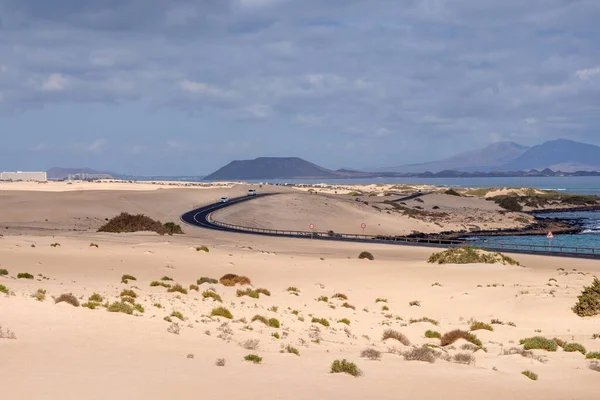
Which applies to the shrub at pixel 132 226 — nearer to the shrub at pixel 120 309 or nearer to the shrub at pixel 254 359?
the shrub at pixel 120 309

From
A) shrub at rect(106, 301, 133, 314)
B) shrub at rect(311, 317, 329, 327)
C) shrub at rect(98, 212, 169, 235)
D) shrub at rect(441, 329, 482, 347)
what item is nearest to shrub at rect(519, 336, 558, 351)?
shrub at rect(441, 329, 482, 347)

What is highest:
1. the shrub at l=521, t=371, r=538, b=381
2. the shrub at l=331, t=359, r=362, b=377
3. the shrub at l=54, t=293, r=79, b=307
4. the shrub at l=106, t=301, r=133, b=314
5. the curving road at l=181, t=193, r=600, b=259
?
the shrub at l=54, t=293, r=79, b=307

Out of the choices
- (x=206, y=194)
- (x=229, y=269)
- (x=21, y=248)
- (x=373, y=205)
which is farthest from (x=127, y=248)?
(x=206, y=194)

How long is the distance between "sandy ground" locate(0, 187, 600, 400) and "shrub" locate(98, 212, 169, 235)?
82.1 ft

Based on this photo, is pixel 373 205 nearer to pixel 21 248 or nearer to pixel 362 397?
pixel 21 248

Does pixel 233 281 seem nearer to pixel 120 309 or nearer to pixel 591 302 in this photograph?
pixel 120 309

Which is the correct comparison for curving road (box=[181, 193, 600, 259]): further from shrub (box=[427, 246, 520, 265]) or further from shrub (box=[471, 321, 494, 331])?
shrub (box=[471, 321, 494, 331])

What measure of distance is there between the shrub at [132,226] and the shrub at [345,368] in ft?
210

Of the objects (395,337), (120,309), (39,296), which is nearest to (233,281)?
(39,296)

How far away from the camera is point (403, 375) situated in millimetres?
14664

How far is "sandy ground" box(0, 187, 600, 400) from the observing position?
12.9 meters

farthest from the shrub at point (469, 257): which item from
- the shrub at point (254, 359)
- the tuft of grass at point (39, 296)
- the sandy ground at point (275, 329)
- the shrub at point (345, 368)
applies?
the shrub at point (254, 359)

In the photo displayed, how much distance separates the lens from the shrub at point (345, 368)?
1433cm

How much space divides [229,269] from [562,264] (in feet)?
98.7
